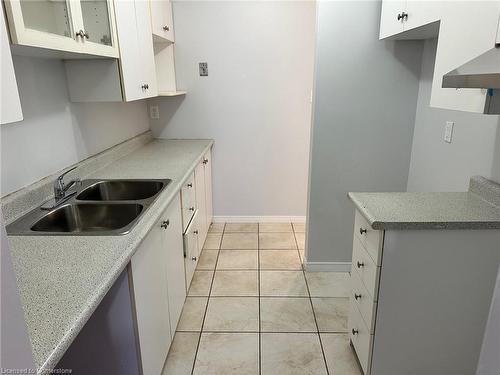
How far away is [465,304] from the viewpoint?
1569mm

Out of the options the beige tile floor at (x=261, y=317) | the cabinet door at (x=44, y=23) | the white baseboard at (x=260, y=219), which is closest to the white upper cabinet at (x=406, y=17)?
Result: the cabinet door at (x=44, y=23)

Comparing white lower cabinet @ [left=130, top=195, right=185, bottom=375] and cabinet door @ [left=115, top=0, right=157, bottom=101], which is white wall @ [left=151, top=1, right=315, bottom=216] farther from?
white lower cabinet @ [left=130, top=195, right=185, bottom=375]

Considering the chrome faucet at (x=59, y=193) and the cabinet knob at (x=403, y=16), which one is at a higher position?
the cabinet knob at (x=403, y=16)

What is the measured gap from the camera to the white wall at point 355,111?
232cm

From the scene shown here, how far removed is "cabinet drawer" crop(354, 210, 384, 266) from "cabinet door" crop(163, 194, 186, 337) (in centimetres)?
97

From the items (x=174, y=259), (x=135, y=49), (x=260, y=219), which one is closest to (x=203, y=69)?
(x=135, y=49)

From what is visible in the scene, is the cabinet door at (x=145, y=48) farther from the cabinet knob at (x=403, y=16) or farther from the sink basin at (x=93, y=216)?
the cabinet knob at (x=403, y=16)

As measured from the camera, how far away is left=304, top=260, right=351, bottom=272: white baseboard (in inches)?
111

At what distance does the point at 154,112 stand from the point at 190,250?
1.58m

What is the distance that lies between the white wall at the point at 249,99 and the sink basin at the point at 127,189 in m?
1.48

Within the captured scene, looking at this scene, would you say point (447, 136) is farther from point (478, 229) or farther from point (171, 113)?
point (171, 113)

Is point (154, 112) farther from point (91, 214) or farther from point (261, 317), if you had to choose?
point (261, 317)

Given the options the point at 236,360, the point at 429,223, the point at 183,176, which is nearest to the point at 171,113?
the point at 183,176

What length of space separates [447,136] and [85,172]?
2144 mm
